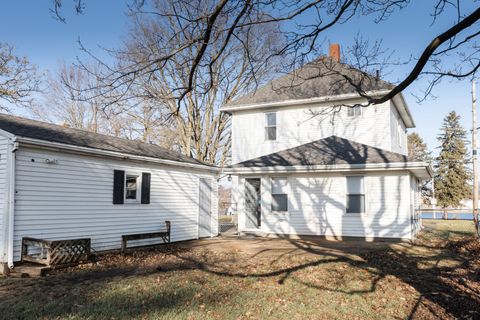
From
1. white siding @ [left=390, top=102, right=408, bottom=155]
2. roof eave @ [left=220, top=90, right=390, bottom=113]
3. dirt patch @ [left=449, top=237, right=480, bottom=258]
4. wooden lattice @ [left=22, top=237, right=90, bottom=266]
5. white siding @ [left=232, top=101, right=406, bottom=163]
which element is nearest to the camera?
wooden lattice @ [left=22, top=237, right=90, bottom=266]

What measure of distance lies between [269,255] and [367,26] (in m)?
→ 6.85

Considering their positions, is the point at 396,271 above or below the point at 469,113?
below

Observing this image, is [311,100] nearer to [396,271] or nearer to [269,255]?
[269,255]

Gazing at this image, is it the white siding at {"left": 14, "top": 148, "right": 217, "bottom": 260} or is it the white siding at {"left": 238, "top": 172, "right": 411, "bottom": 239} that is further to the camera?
the white siding at {"left": 238, "top": 172, "right": 411, "bottom": 239}

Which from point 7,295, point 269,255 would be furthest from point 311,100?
point 7,295

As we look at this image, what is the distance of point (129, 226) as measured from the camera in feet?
42.4

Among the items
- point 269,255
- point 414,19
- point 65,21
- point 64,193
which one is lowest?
point 269,255

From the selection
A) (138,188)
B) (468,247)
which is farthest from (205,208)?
(468,247)

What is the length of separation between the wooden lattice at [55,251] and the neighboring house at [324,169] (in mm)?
7885

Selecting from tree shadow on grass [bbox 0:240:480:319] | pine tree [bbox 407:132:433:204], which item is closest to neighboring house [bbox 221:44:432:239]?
tree shadow on grass [bbox 0:240:480:319]

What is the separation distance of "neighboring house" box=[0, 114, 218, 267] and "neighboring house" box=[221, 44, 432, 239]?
110 inches

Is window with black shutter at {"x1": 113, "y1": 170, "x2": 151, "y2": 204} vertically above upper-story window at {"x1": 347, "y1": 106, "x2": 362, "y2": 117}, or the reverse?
upper-story window at {"x1": 347, "y1": 106, "x2": 362, "y2": 117}

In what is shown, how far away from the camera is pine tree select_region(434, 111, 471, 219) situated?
40.7 meters

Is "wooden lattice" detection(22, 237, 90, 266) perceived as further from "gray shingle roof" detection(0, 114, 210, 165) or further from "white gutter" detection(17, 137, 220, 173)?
"gray shingle roof" detection(0, 114, 210, 165)
